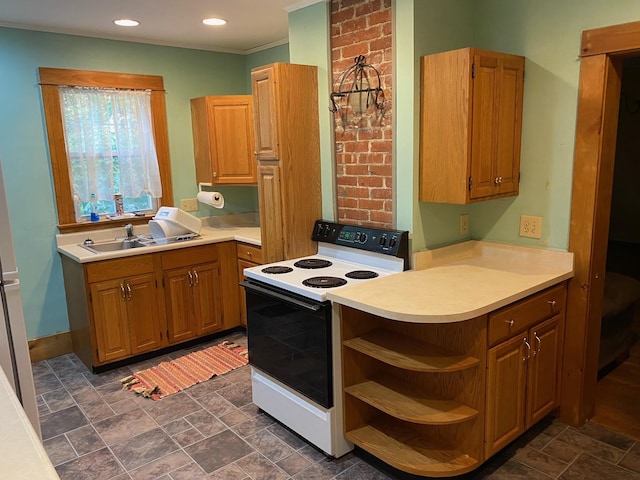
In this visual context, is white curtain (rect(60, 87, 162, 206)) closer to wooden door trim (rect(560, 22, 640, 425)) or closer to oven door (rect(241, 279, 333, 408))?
oven door (rect(241, 279, 333, 408))

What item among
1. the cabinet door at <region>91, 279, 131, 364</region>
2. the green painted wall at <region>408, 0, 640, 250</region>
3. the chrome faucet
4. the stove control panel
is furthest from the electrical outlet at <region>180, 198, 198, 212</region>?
the green painted wall at <region>408, 0, 640, 250</region>

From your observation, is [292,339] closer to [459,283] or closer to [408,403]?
[408,403]

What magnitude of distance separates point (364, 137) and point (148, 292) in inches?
78.1

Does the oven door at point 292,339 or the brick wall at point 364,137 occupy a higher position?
the brick wall at point 364,137

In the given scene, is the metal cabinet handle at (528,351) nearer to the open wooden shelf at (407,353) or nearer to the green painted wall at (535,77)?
the open wooden shelf at (407,353)

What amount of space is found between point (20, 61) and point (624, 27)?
375 centimetres

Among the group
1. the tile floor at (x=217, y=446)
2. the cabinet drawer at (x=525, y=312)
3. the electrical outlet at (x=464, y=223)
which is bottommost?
the tile floor at (x=217, y=446)

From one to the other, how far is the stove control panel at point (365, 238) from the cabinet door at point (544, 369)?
769 mm

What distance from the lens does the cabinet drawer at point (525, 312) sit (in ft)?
7.17

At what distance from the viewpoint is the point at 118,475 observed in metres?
2.43

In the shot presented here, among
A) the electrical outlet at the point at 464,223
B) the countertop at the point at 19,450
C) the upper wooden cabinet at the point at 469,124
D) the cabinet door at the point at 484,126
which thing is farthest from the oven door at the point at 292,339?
the countertop at the point at 19,450

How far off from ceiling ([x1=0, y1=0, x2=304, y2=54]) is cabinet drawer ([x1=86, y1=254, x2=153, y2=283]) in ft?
5.36

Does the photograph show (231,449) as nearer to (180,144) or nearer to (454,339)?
(454,339)

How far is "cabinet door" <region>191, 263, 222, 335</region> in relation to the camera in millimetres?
3918
